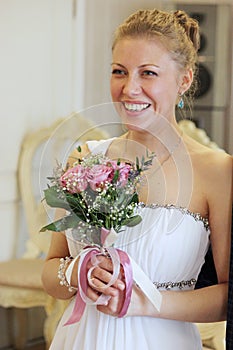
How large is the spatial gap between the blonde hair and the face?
0.06 feet

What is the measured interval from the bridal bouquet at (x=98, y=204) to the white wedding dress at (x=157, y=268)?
0.08m

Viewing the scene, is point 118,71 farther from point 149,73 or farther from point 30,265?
point 30,265

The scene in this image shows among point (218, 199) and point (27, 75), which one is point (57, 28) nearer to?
point (27, 75)

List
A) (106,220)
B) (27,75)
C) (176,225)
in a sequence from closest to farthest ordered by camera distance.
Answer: (106,220) → (176,225) → (27,75)

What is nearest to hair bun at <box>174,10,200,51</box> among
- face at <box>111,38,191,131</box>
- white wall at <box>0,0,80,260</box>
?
face at <box>111,38,191,131</box>

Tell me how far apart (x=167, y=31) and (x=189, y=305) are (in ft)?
2.20

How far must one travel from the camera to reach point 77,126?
1.88 meters

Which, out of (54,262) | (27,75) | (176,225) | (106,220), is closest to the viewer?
(106,220)

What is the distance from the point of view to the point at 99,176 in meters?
1.75

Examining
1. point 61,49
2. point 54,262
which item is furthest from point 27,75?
point 54,262

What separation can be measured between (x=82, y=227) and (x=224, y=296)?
40cm

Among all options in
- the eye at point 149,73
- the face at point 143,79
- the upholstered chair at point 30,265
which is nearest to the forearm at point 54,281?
the face at point 143,79

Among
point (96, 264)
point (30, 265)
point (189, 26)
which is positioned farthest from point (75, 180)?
point (30, 265)

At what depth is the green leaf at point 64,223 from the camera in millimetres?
1791
